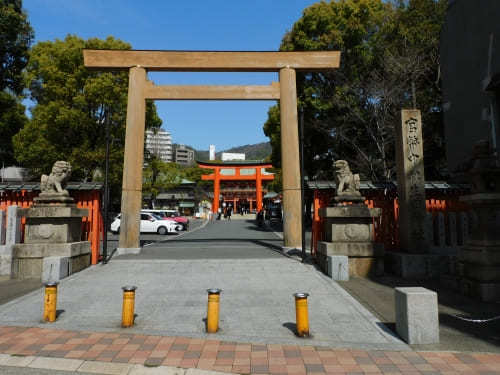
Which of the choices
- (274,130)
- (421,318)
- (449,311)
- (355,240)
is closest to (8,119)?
(274,130)

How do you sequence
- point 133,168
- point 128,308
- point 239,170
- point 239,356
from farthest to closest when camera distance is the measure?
point 239,170 < point 133,168 < point 128,308 < point 239,356

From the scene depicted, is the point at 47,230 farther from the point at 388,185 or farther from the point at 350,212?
the point at 388,185

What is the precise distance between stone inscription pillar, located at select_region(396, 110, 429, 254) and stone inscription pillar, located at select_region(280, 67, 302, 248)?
3.49 meters

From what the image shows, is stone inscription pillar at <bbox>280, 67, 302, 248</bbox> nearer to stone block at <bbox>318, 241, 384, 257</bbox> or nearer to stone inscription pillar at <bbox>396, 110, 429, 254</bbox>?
stone block at <bbox>318, 241, 384, 257</bbox>

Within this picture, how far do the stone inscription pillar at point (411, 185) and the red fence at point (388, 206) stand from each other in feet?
2.78

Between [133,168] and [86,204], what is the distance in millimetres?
2183

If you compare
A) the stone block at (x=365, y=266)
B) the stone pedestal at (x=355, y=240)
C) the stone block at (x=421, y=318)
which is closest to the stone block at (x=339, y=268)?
the stone pedestal at (x=355, y=240)

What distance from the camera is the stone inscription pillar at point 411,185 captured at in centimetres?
787

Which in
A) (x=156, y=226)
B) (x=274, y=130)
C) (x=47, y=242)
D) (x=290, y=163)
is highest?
(x=274, y=130)

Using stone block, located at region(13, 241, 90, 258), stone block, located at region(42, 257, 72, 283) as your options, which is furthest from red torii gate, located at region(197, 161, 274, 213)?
stone block, located at region(42, 257, 72, 283)

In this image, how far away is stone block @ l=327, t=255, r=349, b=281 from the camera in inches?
290


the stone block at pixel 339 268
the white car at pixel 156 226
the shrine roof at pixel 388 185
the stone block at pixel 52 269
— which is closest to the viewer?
the stone block at pixel 52 269

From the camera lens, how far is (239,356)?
3.56 meters

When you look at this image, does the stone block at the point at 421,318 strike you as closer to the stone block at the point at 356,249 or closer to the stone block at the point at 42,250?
the stone block at the point at 356,249
